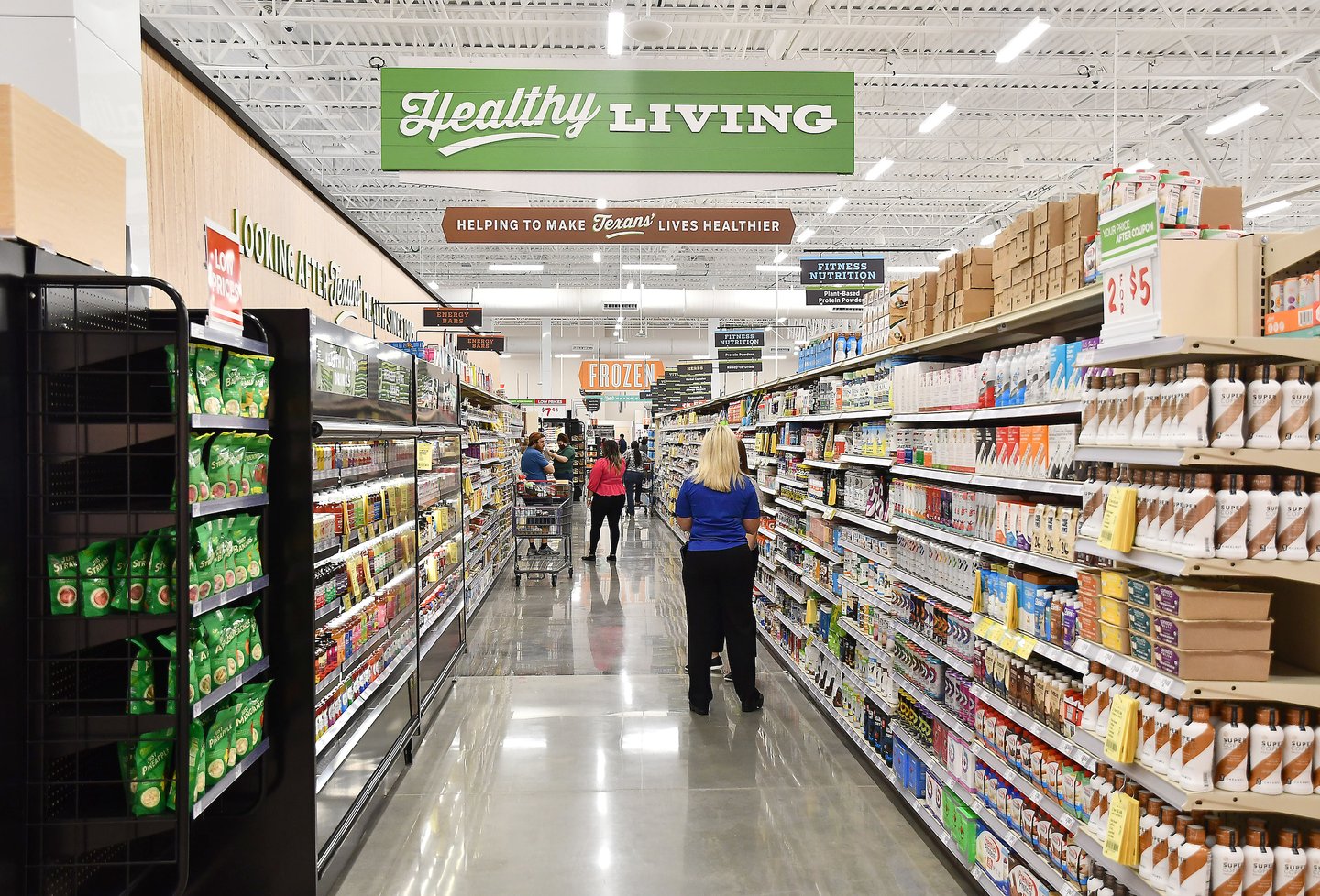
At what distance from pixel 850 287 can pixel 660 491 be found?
1152cm

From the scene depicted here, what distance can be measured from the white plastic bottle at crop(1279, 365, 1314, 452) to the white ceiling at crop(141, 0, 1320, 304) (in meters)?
5.96

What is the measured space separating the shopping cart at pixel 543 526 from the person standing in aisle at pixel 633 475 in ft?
12.8

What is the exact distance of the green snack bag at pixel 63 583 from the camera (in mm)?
2254

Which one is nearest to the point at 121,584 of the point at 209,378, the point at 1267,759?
the point at 209,378

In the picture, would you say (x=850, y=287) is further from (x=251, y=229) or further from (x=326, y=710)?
(x=326, y=710)

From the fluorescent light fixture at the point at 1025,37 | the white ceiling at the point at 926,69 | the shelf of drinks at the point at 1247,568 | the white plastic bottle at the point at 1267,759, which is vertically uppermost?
the white ceiling at the point at 926,69

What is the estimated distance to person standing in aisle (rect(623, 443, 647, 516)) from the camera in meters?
19.9

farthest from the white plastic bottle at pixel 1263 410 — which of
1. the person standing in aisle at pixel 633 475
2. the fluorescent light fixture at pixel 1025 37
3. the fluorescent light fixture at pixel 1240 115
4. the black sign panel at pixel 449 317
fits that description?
the person standing in aisle at pixel 633 475

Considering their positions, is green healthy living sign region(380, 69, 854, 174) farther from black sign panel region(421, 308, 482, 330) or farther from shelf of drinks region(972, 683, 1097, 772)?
black sign panel region(421, 308, 482, 330)

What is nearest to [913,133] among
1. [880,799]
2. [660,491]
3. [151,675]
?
[660,491]

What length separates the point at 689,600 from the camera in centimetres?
576

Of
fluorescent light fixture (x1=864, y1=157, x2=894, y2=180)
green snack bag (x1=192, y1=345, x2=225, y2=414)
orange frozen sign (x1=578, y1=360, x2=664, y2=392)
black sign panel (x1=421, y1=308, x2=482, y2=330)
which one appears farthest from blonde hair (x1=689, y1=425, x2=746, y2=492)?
orange frozen sign (x1=578, y1=360, x2=664, y2=392)

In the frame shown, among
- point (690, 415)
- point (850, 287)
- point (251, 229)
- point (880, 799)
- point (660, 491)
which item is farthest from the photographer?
point (660, 491)

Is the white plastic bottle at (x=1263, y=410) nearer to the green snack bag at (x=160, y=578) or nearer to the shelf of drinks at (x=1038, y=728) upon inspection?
the shelf of drinks at (x=1038, y=728)
